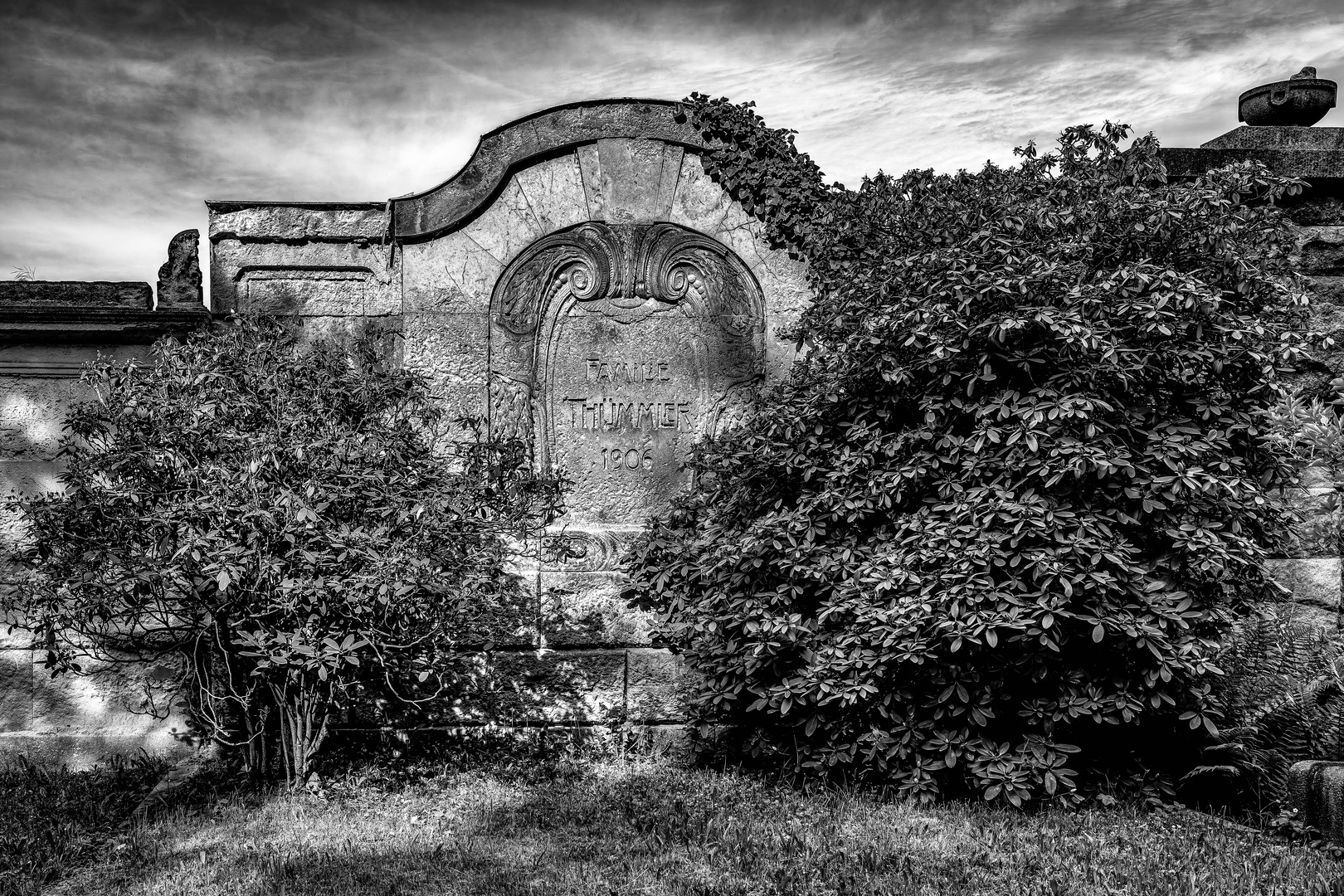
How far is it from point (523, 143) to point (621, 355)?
152cm

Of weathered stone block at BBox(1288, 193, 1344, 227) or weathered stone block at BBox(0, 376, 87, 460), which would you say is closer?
weathered stone block at BBox(0, 376, 87, 460)

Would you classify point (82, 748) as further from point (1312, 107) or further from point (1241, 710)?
point (1312, 107)

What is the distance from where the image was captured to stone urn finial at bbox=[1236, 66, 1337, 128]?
23.8ft

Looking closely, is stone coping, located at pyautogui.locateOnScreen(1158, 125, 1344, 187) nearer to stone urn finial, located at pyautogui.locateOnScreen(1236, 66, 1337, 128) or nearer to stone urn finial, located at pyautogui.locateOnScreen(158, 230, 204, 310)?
stone urn finial, located at pyautogui.locateOnScreen(1236, 66, 1337, 128)

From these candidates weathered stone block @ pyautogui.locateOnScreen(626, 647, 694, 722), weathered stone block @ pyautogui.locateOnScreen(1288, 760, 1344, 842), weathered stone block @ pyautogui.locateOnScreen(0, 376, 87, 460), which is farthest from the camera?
weathered stone block @ pyautogui.locateOnScreen(0, 376, 87, 460)

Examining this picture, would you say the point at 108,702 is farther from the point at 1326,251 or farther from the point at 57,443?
the point at 1326,251

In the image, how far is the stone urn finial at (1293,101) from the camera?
23.8ft

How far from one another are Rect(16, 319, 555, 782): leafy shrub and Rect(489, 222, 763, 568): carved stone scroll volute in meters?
0.86

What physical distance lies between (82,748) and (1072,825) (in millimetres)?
5776

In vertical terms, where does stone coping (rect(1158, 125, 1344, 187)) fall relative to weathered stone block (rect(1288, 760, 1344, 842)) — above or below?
above

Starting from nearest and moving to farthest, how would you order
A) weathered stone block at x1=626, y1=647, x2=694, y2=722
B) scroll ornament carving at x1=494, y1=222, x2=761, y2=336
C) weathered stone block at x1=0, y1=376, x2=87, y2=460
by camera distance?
1. weathered stone block at x1=626, y1=647, x2=694, y2=722
2. weathered stone block at x1=0, y1=376, x2=87, y2=460
3. scroll ornament carving at x1=494, y1=222, x2=761, y2=336

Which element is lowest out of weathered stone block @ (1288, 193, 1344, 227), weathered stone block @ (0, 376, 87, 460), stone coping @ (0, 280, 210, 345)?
weathered stone block @ (0, 376, 87, 460)

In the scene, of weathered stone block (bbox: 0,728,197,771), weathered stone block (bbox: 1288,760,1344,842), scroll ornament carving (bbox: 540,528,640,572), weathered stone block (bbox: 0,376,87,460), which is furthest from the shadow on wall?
weathered stone block (bbox: 1288,760,1344,842)

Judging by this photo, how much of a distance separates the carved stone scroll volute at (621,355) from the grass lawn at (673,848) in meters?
2.10
